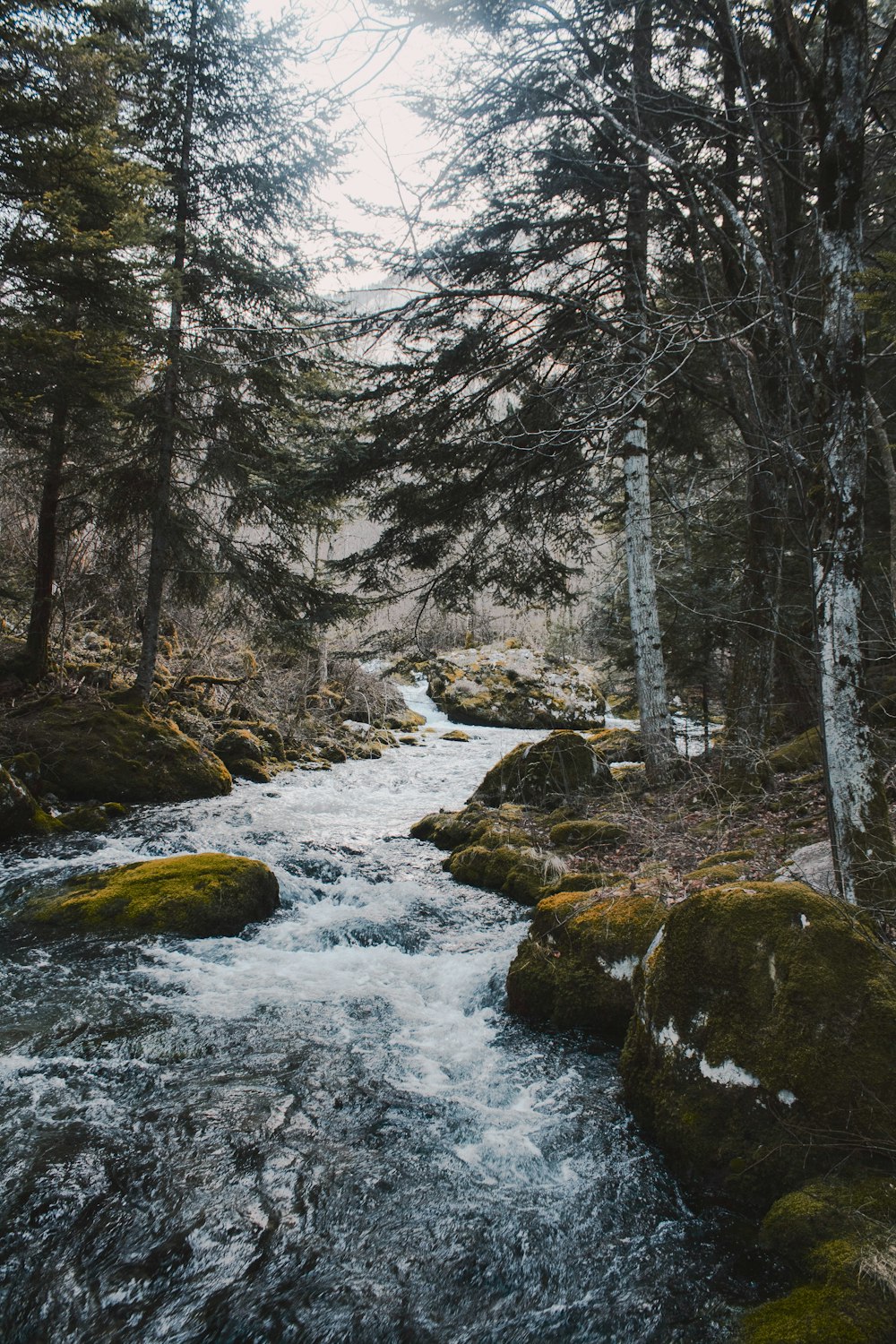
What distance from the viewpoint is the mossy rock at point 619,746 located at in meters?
13.4

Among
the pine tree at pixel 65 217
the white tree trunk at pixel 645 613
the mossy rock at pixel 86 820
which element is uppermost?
the pine tree at pixel 65 217

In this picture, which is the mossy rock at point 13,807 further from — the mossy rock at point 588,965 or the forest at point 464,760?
the mossy rock at point 588,965

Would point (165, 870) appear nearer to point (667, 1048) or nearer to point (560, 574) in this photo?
point (667, 1048)

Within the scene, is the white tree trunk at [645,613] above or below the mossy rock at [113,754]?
above

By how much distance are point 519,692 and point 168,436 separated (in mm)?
14158

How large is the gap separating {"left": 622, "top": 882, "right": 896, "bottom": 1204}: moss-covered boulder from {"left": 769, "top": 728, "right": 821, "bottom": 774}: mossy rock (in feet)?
17.4

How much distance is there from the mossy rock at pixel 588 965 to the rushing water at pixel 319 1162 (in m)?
0.20

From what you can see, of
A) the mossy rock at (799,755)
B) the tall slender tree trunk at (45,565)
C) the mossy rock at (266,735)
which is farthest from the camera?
the mossy rock at (266,735)

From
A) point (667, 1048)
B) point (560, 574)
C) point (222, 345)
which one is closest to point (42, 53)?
point (222, 345)

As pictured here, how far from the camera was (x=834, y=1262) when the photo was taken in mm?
2355

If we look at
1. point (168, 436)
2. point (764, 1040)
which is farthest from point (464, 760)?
point (764, 1040)

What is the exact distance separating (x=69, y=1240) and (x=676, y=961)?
9.78 ft

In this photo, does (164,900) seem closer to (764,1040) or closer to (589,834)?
(589,834)

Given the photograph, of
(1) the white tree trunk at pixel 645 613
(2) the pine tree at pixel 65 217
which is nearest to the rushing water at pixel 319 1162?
(1) the white tree trunk at pixel 645 613
